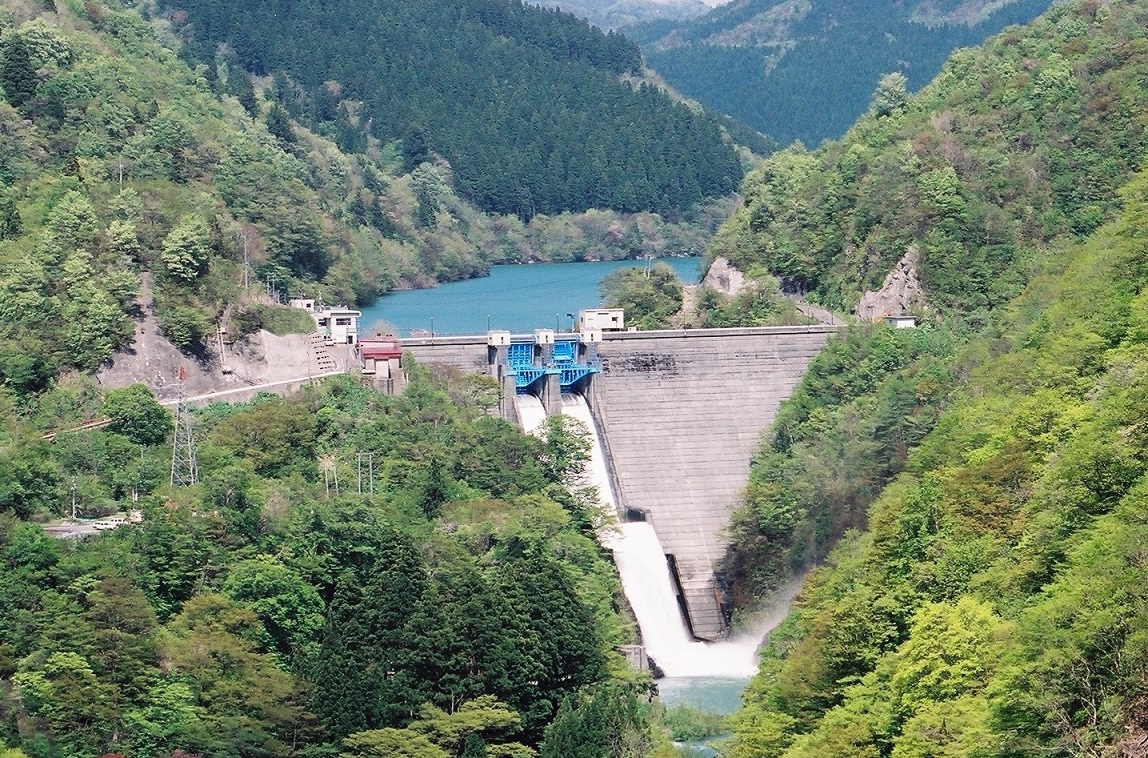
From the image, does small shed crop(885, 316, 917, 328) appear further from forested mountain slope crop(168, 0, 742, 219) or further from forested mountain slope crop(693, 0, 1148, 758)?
forested mountain slope crop(168, 0, 742, 219)

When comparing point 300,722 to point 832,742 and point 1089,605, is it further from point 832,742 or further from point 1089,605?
point 1089,605

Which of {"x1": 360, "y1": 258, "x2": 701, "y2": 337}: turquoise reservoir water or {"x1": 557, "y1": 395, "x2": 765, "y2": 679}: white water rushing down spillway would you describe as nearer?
{"x1": 557, "y1": 395, "x2": 765, "y2": 679}: white water rushing down spillway

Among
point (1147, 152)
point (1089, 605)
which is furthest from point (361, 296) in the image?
point (1089, 605)

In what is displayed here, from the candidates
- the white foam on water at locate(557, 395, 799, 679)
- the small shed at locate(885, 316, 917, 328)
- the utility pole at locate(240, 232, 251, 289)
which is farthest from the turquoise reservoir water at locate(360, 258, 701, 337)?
the small shed at locate(885, 316, 917, 328)

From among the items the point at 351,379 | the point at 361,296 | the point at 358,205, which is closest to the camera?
the point at 351,379

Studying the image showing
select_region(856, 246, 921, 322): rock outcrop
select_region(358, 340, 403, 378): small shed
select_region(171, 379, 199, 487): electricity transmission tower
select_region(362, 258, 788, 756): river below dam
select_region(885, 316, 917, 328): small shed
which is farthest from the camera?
select_region(856, 246, 921, 322): rock outcrop

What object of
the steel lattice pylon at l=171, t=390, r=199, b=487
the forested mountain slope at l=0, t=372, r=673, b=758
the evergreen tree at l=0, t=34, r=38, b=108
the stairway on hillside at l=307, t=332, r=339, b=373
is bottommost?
the forested mountain slope at l=0, t=372, r=673, b=758

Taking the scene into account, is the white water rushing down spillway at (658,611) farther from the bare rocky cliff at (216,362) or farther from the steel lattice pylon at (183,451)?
the steel lattice pylon at (183,451)
